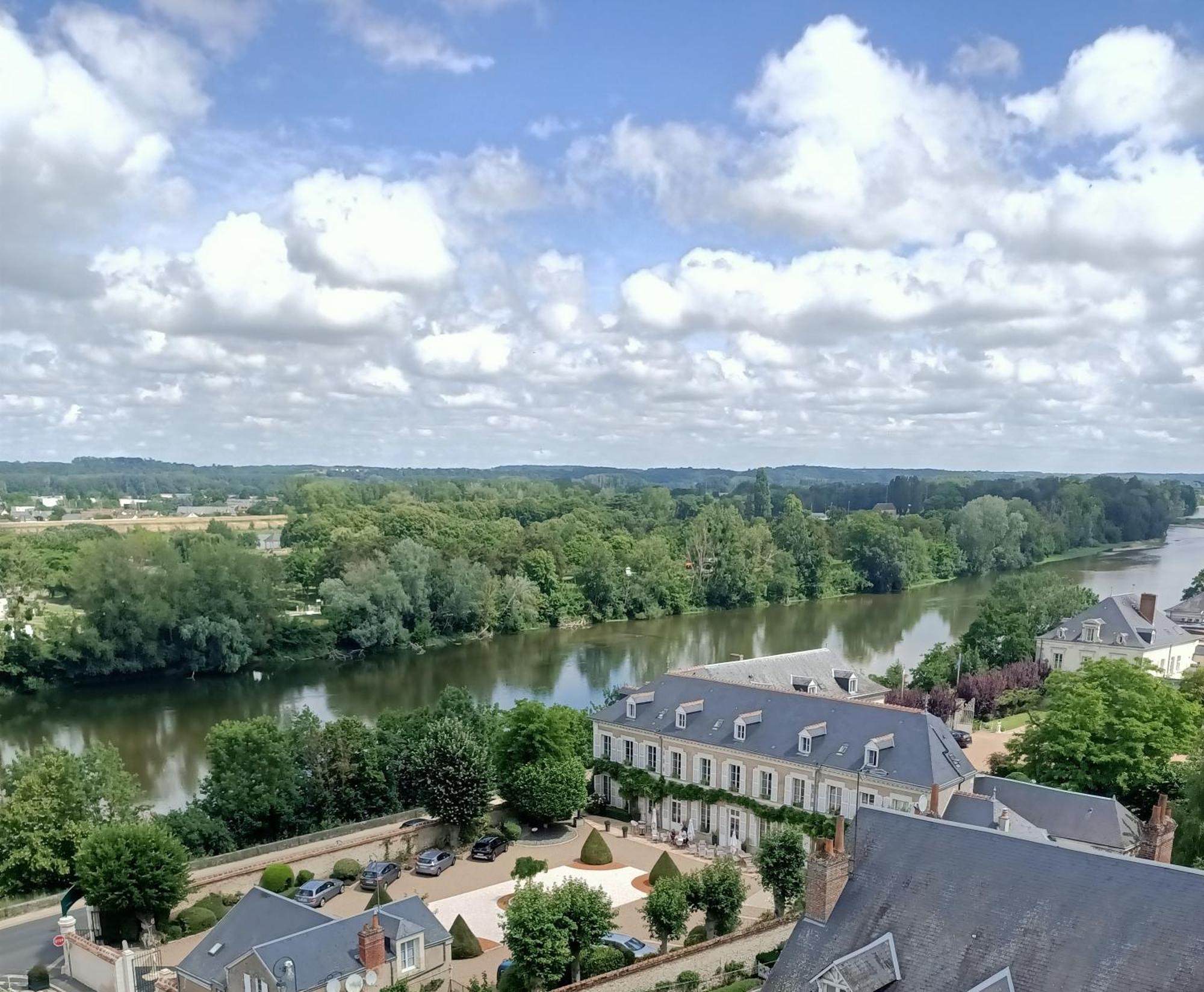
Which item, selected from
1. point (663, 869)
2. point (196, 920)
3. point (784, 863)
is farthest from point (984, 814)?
point (196, 920)

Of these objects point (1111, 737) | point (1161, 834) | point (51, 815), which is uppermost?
point (1161, 834)

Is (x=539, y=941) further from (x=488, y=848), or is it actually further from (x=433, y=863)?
(x=488, y=848)

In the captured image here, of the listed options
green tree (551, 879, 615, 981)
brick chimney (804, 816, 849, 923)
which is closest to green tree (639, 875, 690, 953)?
green tree (551, 879, 615, 981)

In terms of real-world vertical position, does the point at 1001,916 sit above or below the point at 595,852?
above

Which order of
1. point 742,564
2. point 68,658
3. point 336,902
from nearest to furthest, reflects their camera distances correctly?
point 336,902, point 68,658, point 742,564

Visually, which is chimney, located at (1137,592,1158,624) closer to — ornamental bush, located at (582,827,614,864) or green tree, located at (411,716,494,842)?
ornamental bush, located at (582,827,614,864)

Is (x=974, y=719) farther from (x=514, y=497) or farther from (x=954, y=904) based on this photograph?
(x=514, y=497)

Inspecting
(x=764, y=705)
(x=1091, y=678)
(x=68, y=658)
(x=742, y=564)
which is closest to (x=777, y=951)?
(x=764, y=705)
